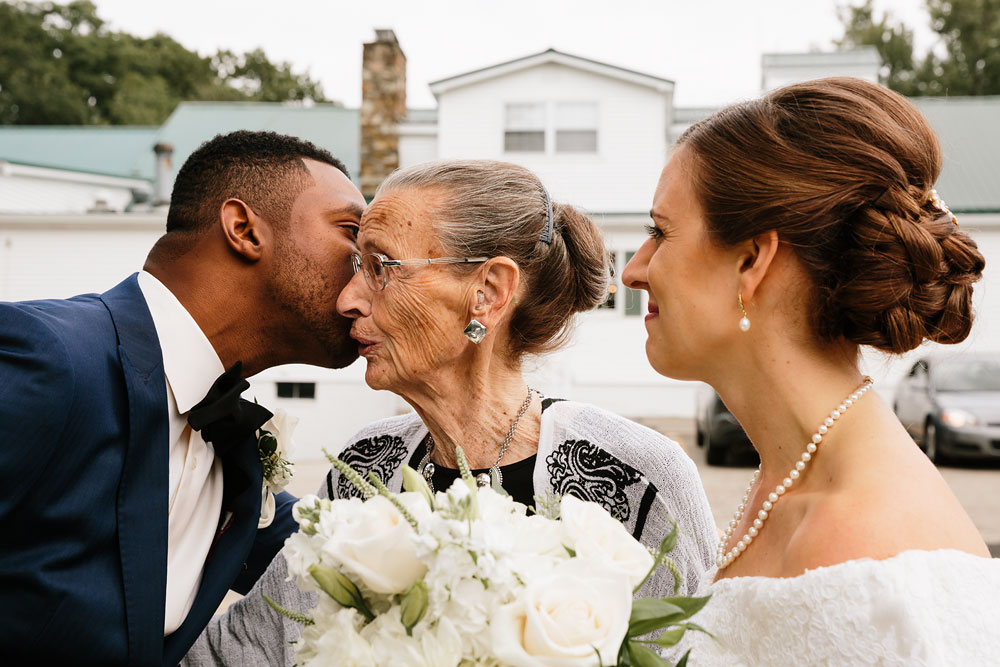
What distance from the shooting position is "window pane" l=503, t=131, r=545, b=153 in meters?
21.1

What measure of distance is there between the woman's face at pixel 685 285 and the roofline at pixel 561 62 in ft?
61.8

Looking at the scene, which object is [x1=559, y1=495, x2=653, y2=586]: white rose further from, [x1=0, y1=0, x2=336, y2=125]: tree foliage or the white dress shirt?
[x1=0, y1=0, x2=336, y2=125]: tree foliage

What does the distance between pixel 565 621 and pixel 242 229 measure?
1.99m

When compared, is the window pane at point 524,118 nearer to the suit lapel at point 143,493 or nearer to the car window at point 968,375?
the car window at point 968,375

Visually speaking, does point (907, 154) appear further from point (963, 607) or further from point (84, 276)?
point (84, 276)

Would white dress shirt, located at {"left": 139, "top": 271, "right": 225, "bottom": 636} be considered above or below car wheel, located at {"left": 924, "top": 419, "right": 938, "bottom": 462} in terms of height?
above

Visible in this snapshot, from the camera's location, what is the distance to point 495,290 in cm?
307

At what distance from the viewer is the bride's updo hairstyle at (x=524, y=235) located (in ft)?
9.86

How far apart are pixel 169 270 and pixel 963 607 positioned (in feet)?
7.82

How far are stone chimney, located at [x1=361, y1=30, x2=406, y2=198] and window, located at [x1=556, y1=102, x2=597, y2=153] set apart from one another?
3607 millimetres

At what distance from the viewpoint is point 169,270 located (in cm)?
299

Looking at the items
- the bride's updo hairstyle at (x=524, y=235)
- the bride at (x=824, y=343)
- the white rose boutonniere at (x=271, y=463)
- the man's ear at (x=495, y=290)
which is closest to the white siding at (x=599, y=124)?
the bride's updo hairstyle at (x=524, y=235)

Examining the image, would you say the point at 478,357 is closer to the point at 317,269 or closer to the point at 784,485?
the point at 317,269

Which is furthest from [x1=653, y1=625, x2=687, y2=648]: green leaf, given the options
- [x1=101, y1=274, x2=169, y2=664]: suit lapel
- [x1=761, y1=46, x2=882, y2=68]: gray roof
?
[x1=761, y1=46, x2=882, y2=68]: gray roof
